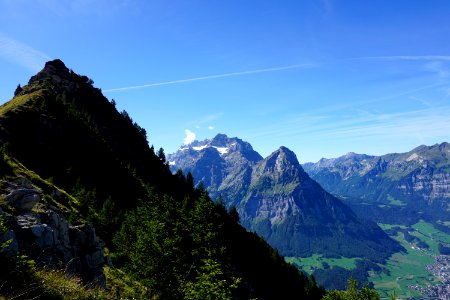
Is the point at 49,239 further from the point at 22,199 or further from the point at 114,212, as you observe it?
the point at 114,212

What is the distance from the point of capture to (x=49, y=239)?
Result: 2745cm

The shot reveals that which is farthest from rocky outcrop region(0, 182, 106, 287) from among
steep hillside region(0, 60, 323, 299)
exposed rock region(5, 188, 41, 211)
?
steep hillside region(0, 60, 323, 299)

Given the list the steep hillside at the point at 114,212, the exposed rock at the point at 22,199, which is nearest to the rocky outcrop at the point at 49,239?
the exposed rock at the point at 22,199

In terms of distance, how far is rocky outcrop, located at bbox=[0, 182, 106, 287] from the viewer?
22.8 m

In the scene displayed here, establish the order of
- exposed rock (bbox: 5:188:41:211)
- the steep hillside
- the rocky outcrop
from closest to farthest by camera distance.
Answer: the rocky outcrop, exposed rock (bbox: 5:188:41:211), the steep hillside

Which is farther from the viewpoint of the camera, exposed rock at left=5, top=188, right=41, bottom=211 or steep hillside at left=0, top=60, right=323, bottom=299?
steep hillside at left=0, top=60, right=323, bottom=299

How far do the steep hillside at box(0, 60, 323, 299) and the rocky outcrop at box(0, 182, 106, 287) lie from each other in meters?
0.11

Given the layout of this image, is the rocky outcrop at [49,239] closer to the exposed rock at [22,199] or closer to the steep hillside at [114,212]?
the exposed rock at [22,199]

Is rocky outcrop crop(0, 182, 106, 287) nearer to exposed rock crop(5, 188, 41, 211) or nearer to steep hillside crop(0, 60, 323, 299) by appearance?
exposed rock crop(5, 188, 41, 211)

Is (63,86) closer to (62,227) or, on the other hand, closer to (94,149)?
(94,149)

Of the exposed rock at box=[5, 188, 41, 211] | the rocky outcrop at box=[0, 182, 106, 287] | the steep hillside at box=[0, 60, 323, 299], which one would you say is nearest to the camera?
the rocky outcrop at box=[0, 182, 106, 287]

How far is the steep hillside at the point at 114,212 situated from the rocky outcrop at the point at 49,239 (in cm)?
11

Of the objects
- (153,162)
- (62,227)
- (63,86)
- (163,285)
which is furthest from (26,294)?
(63,86)

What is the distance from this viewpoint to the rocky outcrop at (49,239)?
22.8 meters
